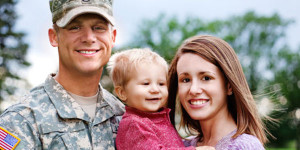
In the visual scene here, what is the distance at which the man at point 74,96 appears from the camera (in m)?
3.36

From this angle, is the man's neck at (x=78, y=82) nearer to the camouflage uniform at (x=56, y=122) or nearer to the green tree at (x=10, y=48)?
the camouflage uniform at (x=56, y=122)

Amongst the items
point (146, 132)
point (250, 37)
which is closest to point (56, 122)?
point (146, 132)

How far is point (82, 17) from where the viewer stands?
3742mm

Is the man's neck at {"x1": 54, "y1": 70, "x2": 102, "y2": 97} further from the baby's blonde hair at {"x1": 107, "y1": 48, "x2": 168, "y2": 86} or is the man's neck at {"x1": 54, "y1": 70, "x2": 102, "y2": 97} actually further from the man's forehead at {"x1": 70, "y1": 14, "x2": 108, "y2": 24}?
the man's forehead at {"x1": 70, "y1": 14, "x2": 108, "y2": 24}

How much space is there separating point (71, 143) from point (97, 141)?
26 cm

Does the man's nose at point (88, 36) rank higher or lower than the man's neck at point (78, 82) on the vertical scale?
higher

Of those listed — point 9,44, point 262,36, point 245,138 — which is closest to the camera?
point 245,138

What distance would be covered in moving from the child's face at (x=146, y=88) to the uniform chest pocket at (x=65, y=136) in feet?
1.96

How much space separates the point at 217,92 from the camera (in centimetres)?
358

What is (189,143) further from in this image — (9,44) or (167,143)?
(9,44)

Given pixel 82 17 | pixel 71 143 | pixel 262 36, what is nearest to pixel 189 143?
pixel 71 143

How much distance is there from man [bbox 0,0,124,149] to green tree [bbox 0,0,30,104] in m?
25.1

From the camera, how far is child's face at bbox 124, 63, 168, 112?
3664 mm

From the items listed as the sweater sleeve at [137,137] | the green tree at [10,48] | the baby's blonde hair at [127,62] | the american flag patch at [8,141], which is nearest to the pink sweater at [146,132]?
the sweater sleeve at [137,137]
